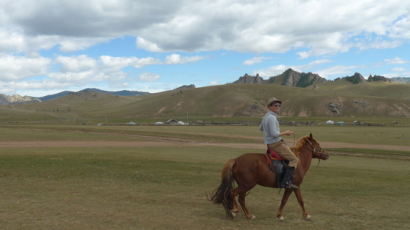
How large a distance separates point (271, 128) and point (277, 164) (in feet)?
4.02

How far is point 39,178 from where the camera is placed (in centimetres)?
1825

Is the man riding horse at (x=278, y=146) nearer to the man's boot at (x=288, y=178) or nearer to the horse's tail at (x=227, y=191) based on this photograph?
the man's boot at (x=288, y=178)

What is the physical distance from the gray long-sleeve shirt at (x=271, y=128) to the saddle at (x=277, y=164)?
423 mm

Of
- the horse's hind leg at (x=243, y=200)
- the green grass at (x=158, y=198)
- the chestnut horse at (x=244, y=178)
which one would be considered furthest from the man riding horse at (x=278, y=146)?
the green grass at (x=158, y=198)

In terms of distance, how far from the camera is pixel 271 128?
11.2 meters

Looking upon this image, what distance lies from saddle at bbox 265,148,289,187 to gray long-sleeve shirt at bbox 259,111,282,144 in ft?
→ 1.39

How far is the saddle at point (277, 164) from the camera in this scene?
11.5 m

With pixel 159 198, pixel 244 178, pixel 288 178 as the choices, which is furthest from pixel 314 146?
pixel 159 198

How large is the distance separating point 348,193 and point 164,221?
364 inches

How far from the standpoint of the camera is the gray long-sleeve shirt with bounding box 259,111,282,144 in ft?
36.5

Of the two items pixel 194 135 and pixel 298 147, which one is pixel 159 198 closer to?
pixel 298 147

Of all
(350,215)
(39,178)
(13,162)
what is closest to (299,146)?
(350,215)

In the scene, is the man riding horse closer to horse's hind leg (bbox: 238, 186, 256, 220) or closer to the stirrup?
the stirrup

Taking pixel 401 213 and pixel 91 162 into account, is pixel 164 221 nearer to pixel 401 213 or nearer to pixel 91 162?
pixel 401 213
